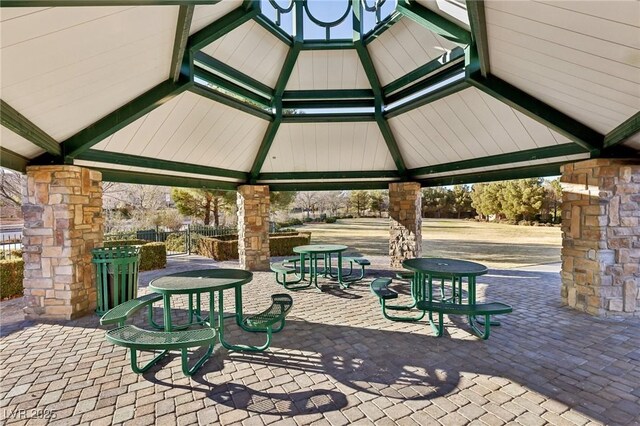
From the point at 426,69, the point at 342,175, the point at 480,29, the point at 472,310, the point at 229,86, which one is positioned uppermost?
the point at 426,69

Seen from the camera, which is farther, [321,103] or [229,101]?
[321,103]

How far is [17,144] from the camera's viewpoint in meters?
4.43

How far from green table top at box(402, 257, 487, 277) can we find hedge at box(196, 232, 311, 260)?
798cm

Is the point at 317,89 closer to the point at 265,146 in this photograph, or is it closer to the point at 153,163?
the point at 265,146

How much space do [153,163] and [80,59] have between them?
3501 mm

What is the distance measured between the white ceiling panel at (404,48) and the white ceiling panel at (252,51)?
1.85m

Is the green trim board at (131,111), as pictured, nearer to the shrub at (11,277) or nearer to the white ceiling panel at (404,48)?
the white ceiling panel at (404,48)

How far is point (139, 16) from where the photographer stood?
123 inches

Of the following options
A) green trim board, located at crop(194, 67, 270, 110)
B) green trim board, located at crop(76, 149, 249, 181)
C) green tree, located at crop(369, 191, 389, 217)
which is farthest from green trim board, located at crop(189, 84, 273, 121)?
green tree, located at crop(369, 191, 389, 217)

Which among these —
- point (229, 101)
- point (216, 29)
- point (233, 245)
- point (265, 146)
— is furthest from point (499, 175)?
point (233, 245)

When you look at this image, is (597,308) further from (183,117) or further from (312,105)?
(183,117)

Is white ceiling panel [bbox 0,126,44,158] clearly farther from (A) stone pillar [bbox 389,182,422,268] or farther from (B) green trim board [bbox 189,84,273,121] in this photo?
(A) stone pillar [bbox 389,182,422,268]

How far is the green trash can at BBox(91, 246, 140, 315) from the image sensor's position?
5281 mm

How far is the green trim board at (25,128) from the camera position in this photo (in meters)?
3.36
